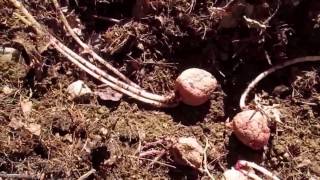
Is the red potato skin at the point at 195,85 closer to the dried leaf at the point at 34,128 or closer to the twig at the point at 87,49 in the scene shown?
the twig at the point at 87,49

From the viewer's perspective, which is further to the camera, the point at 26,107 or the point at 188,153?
the point at 26,107

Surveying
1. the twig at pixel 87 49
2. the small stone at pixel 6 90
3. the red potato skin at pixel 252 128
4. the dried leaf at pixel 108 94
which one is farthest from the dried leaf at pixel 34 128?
the red potato skin at pixel 252 128

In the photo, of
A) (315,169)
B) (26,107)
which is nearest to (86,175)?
(26,107)

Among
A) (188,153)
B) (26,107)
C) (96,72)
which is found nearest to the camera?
(188,153)

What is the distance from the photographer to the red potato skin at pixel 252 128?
2396 millimetres

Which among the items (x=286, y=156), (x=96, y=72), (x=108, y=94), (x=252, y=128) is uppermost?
(x=96, y=72)

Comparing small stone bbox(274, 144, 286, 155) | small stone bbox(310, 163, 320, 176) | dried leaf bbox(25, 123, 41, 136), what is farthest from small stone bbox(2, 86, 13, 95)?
small stone bbox(310, 163, 320, 176)

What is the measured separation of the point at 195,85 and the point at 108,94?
44 cm

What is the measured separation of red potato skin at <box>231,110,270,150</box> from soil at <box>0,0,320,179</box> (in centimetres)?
8

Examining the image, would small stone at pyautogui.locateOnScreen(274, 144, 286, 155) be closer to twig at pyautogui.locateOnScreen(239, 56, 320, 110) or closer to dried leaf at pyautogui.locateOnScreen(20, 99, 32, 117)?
twig at pyautogui.locateOnScreen(239, 56, 320, 110)

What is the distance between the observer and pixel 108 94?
8.43 feet

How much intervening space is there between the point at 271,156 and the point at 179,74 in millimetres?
600

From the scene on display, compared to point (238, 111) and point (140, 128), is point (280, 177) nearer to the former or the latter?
point (238, 111)

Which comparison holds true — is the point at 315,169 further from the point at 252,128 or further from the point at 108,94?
the point at 108,94
